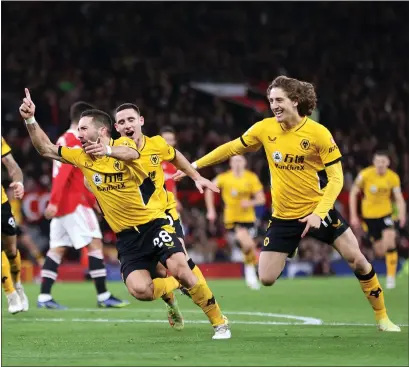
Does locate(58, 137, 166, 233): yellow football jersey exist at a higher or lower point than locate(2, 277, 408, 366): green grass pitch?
higher

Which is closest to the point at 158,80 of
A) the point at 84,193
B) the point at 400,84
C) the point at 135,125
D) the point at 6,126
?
the point at 6,126

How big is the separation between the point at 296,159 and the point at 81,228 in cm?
468

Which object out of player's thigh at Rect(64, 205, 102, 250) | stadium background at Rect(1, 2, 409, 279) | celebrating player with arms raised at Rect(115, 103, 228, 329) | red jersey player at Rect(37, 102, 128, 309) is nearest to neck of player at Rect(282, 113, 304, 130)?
celebrating player with arms raised at Rect(115, 103, 228, 329)

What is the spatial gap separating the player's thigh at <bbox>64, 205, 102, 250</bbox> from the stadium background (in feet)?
35.7

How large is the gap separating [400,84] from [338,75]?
171 centimetres

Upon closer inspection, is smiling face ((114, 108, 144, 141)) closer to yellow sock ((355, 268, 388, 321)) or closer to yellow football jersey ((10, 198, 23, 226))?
yellow sock ((355, 268, 388, 321))

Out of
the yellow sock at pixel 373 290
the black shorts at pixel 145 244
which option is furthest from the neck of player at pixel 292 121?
the yellow sock at pixel 373 290

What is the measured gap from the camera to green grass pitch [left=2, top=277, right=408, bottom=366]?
773cm

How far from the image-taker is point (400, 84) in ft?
94.9

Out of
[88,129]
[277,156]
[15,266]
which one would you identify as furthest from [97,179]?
[15,266]

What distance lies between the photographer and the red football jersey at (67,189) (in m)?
13.6

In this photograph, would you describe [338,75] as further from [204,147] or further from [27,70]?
[27,70]

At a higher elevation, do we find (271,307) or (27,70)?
(27,70)

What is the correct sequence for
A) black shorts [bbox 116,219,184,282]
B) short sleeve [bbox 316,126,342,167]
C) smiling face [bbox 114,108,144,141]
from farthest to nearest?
smiling face [bbox 114,108,144,141] → short sleeve [bbox 316,126,342,167] → black shorts [bbox 116,219,184,282]
